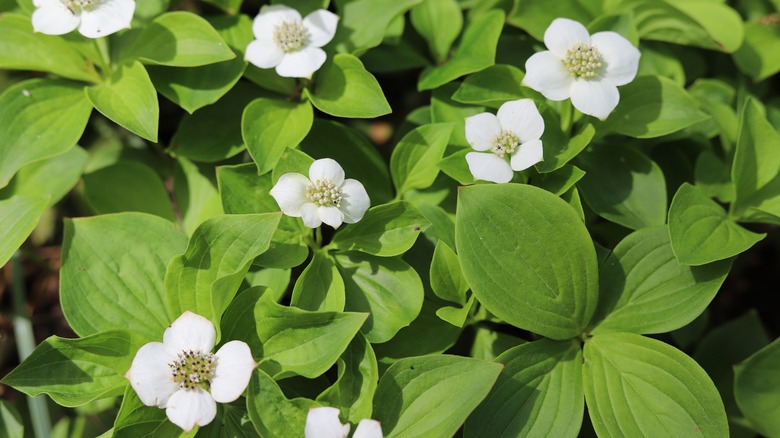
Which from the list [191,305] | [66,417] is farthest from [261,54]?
[66,417]

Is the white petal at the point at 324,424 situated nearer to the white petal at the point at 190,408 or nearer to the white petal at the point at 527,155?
the white petal at the point at 190,408

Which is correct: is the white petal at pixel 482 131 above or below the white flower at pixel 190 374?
above

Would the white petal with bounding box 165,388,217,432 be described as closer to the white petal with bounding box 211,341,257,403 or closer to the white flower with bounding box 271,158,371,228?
the white petal with bounding box 211,341,257,403

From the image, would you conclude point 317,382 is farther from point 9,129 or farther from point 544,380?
point 9,129

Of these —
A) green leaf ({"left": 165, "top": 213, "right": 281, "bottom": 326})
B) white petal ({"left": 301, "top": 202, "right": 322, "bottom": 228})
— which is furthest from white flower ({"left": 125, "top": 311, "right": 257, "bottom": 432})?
white petal ({"left": 301, "top": 202, "right": 322, "bottom": 228})

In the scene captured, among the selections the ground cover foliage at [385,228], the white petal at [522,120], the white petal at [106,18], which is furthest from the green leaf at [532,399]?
the white petal at [106,18]
